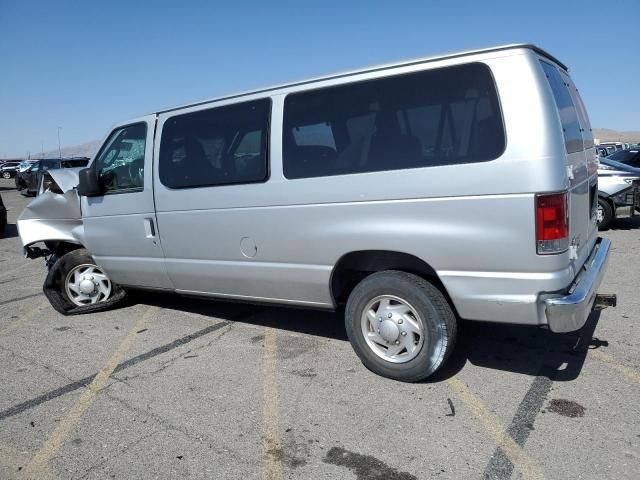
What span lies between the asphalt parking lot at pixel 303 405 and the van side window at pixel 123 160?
146 cm

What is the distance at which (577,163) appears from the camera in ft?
11.7

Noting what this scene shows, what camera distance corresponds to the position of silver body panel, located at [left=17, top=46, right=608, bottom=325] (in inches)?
124

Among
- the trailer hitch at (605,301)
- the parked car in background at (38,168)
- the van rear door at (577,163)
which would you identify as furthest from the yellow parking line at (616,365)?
the parked car in background at (38,168)

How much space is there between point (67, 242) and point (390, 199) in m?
4.24

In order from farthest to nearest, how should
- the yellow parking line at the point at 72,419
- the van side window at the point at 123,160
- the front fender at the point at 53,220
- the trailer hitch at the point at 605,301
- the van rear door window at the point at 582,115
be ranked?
the front fender at the point at 53,220 < the van side window at the point at 123,160 < the van rear door window at the point at 582,115 < the trailer hitch at the point at 605,301 < the yellow parking line at the point at 72,419

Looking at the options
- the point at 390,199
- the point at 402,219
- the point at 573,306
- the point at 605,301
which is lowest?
the point at 605,301

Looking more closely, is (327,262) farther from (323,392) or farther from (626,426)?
(626,426)

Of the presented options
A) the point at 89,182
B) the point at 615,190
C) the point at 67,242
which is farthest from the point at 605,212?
the point at 67,242

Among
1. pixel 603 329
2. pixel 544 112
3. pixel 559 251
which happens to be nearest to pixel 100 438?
pixel 559 251

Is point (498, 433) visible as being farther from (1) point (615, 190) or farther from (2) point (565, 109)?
(1) point (615, 190)

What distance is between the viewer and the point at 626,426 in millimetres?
3096

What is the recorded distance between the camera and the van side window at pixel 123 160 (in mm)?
5141

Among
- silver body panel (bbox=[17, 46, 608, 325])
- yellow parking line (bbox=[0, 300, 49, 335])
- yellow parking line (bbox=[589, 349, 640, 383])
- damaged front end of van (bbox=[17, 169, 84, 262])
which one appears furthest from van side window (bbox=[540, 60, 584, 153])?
yellow parking line (bbox=[0, 300, 49, 335])

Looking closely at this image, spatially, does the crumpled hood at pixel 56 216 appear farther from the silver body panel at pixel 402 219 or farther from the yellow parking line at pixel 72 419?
the yellow parking line at pixel 72 419
